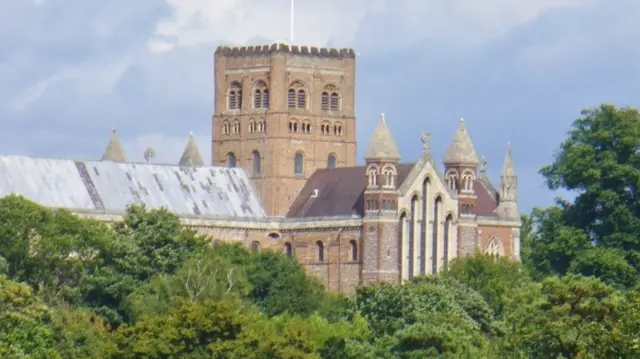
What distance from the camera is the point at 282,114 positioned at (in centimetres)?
16538

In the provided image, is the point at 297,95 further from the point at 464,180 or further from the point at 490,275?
the point at 490,275

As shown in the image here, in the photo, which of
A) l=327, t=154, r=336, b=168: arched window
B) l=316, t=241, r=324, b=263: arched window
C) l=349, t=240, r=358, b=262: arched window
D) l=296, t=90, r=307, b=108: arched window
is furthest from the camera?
l=327, t=154, r=336, b=168: arched window

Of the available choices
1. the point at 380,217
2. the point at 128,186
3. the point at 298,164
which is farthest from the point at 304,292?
the point at 298,164

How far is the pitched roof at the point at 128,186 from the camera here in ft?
504

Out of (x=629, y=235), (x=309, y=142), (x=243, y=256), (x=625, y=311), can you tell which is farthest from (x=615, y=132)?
(x=625, y=311)

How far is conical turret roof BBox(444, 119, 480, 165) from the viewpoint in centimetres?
16238

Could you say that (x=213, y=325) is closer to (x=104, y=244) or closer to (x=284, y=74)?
(x=104, y=244)

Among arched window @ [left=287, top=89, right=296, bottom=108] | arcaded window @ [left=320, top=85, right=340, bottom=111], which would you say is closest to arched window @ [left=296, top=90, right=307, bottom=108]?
arched window @ [left=287, top=89, right=296, bottom=108]

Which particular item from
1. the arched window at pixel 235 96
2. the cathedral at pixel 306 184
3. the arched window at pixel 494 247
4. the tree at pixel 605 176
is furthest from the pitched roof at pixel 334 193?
the tree at pixel 605 176

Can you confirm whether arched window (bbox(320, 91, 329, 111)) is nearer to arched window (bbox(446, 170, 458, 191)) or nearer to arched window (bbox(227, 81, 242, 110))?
arched window (bbox(227, 81, 242, 110))

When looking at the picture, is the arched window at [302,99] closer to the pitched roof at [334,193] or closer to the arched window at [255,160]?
the arched window at [255,160]

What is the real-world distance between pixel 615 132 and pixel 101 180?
3094 centimetres

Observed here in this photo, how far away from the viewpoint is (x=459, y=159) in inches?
6393

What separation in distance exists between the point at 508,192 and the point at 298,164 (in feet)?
41.8
